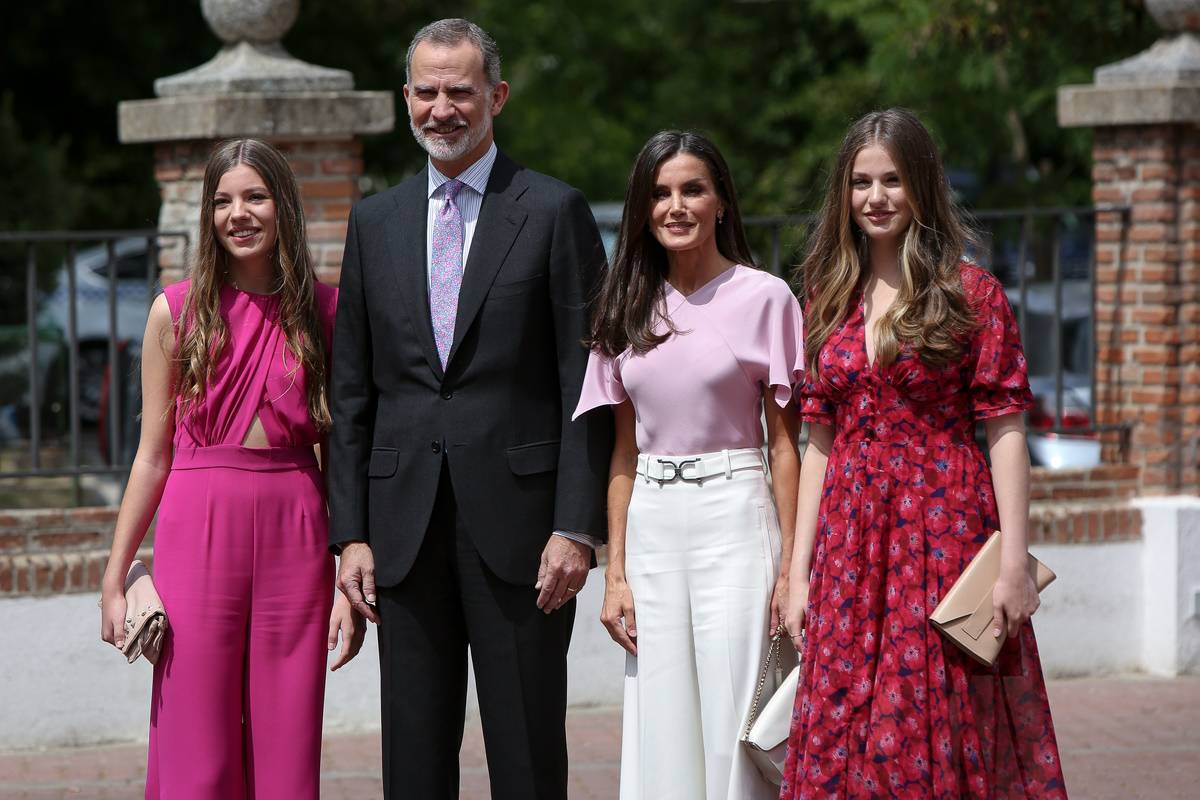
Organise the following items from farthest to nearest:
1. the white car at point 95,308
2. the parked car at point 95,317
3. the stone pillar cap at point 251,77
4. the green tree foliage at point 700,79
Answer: the white car at point 95,308 → the parked car at point 95,317 → the green tree foliage at point 700,79 → the stone pillar cap at point 251,77

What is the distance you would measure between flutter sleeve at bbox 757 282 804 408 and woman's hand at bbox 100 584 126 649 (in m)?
1.65

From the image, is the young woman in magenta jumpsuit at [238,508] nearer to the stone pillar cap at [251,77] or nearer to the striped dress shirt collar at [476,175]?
the striped dress shirt collar at [476,175]

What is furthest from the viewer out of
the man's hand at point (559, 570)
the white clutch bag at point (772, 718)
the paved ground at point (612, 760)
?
the paved ground at point (612, 760)

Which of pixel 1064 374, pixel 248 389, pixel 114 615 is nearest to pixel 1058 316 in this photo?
pixel 1064 374

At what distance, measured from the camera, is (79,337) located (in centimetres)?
1320

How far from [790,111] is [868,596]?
13138 millimetres

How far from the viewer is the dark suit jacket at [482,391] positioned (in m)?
4.07

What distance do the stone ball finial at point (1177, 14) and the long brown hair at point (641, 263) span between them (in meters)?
4.18

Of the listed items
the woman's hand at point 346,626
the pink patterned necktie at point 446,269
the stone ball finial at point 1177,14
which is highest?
the stone ball finial at point 1177,14

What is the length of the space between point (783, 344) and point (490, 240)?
74 cm

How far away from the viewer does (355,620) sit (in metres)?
4.20

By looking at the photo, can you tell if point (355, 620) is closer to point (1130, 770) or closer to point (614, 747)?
point (614, 747)

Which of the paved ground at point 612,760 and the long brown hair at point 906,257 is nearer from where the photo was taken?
the long brown hair at point 906,257

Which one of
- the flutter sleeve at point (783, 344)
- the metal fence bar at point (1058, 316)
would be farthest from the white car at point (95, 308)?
the flutter sleeve at point (783, 344)
